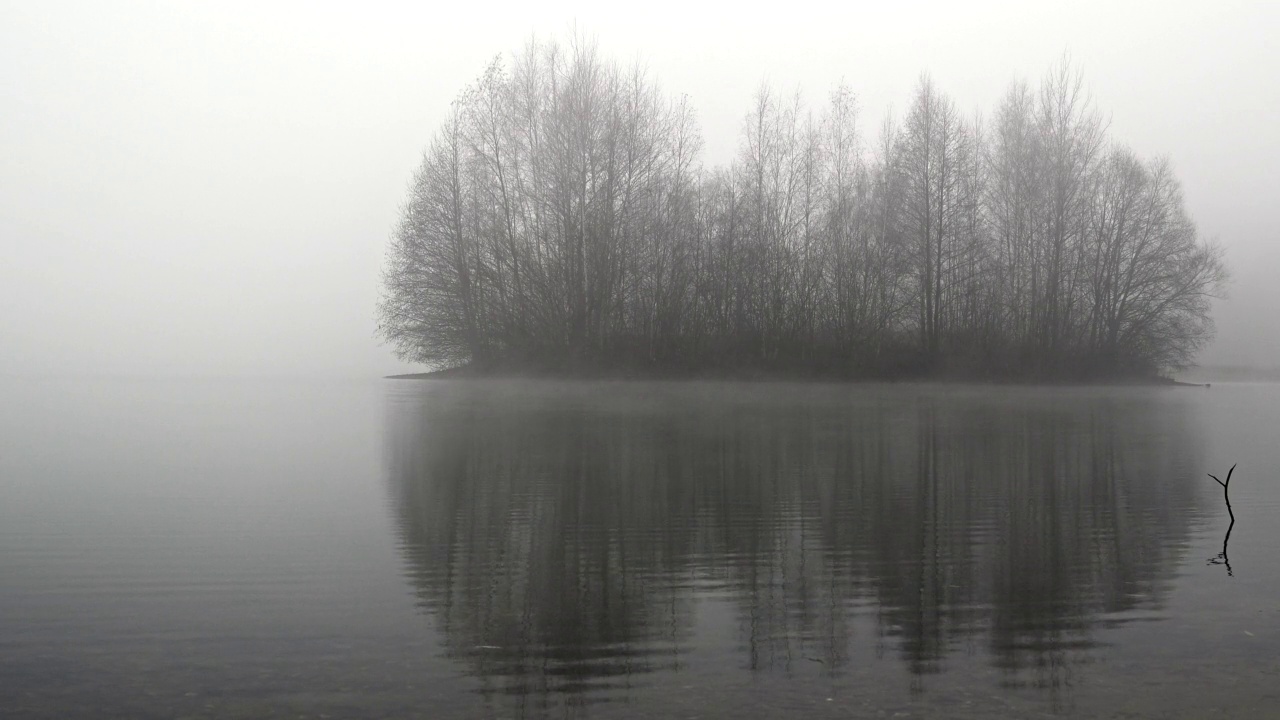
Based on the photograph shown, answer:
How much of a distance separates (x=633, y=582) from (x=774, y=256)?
29937mm

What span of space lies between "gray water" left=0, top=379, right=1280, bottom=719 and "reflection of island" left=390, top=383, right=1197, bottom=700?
27 mm

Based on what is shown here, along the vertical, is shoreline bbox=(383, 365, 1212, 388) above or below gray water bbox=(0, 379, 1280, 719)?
above

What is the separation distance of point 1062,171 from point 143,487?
34.6 m

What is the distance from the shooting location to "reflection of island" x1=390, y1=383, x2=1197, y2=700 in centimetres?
389

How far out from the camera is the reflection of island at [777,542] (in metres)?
3.89

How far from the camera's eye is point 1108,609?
14.5 feet

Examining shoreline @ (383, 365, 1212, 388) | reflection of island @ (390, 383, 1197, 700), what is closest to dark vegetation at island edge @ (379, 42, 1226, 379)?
shoreline @ (383, 365, 1212, 388)

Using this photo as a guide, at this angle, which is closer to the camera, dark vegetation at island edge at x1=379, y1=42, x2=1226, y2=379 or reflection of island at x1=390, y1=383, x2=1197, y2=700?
reflection of island at x1=390, y1=383, x2=1197, y2=700

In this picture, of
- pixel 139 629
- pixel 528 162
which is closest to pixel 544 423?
pixel 139 629

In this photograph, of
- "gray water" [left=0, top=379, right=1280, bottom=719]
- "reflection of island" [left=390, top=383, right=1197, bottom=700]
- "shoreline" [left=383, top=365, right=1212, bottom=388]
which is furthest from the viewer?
"shoreline" [left=383, top=365, right=1212, bottom=388]

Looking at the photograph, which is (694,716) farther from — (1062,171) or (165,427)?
(1062,171)

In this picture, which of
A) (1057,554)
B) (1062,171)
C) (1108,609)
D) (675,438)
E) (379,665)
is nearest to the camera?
(379,665)

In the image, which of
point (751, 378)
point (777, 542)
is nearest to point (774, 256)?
point (751, 378)

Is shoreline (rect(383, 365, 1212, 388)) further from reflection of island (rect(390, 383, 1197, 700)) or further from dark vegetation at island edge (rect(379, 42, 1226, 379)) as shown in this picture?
reflection of island (rect(390, 383, 1197, 700))
